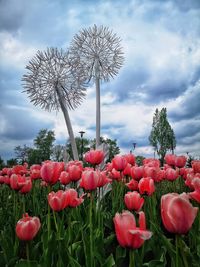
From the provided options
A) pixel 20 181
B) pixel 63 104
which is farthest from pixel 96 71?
pixel 20 181

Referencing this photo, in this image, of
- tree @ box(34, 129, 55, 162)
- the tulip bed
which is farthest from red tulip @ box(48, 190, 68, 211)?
tree @ box(34, 129, 55, 162)

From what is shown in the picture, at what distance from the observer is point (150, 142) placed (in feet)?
238

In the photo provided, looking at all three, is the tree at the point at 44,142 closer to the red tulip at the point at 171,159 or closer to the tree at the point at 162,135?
the tree at the point at 162,135

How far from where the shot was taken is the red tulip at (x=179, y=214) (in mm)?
1428

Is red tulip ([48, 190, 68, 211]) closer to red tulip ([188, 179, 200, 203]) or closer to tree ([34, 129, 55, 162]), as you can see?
red tulip ([188, 179, 200, 203])

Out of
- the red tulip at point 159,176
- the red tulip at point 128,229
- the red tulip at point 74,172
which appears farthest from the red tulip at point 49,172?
the red tulip at point 128,229

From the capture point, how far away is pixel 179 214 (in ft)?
4.74

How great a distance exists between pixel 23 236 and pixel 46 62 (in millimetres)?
15770

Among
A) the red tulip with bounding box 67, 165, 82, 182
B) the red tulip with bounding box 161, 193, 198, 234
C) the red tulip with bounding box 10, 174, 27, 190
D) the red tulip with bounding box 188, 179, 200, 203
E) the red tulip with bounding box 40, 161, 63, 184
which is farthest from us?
Result: the red tulip with bounding box 10, 174, 27, 190

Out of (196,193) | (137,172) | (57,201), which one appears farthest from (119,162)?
(196,193)

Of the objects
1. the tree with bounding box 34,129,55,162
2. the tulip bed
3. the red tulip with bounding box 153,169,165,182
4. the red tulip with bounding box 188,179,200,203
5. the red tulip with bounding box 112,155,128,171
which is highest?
the tree with bounding box 34,129,55,162

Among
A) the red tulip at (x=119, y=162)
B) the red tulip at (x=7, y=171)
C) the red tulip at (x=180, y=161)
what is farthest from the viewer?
the red tulip at (x=7, y=171)

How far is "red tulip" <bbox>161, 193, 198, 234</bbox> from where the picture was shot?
4.68ft

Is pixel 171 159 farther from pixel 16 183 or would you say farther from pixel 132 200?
pixel 16 183
